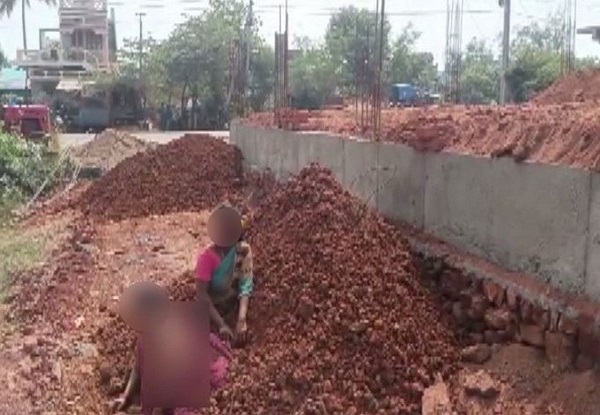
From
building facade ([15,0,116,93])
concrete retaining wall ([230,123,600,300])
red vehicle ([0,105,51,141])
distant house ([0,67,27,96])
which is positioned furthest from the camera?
building facade ([15,0,116,93])

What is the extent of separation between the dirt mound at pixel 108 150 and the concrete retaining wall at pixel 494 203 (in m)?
15.1

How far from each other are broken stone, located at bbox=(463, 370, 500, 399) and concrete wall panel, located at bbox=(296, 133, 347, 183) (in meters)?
3.88

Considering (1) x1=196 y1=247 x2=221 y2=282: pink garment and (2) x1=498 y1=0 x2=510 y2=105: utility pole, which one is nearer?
(1) x1=196 y1=247 x2=221 y2=282: pink garment

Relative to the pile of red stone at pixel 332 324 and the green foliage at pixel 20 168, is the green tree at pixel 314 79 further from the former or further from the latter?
the pile of red stone at pixel 332 324

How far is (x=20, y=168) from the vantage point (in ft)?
66.2

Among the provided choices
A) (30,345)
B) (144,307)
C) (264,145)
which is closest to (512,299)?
(144,307)

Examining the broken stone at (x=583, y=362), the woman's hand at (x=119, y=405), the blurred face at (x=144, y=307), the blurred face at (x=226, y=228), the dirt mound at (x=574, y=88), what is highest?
the dirt mound at (x=574, y=88)

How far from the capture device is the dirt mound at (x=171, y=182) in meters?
15.0

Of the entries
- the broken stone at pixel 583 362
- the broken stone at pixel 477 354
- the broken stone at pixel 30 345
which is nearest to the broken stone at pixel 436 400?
the broken stone at pixel 477 354

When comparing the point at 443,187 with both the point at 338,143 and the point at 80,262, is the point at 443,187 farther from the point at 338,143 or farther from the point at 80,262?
the point at 80,262

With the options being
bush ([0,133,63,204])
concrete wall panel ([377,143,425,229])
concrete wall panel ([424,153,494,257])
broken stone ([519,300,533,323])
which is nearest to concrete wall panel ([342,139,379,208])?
concrete wall panel ([377,143,425,229])

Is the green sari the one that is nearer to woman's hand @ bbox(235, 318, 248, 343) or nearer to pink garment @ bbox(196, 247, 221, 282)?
pink garment @ bbox(196, 247, 221, 282)

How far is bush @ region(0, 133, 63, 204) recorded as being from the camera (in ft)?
63.5

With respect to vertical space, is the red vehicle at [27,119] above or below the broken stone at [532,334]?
above
